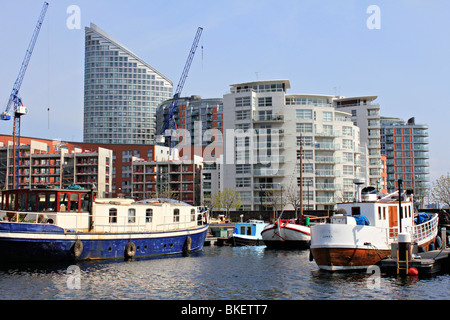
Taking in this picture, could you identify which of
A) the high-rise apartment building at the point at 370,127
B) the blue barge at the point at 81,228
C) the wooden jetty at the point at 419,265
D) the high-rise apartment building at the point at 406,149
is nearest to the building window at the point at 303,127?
the high-rise apartment building at the point at 370,127

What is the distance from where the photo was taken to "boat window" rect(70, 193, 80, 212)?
38125 mm

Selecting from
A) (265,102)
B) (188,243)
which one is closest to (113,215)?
(188,243)

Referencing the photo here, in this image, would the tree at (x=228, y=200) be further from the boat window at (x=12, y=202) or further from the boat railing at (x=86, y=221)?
the boat window at (x=12, y=202)

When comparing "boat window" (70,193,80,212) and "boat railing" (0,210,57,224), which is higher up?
"boat window" (70,193,80,212)

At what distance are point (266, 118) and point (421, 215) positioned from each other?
61.2 m

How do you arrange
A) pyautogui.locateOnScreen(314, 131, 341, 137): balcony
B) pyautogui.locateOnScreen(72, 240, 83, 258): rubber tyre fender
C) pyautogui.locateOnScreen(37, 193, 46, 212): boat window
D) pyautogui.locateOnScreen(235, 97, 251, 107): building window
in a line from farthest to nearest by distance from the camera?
pyautogui.locateOnScreen(235, 97, 251, 107): building window → pyautogui.locateOnScreen(314, 131, 341, 137): balcony → pyautogui.locateOnScreen(37, 193, 46, 212): boat window → pyautogui.locateOnScreen(72, 240, 83, 258): rubber tyre fender

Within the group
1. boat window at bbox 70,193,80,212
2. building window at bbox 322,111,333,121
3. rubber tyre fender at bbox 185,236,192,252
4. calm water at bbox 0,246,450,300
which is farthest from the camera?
building window at bbox 322,111,333,121

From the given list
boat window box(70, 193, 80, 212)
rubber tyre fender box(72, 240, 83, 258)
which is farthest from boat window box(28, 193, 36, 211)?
rubber tyre fender box(72, 240, 83, 258)

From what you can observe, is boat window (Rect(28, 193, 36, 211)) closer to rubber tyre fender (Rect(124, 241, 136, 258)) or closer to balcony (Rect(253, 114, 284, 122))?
rubber tyre fender (Rect(124, 241, 136, 258))

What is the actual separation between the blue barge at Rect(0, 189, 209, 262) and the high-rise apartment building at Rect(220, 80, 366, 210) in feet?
187

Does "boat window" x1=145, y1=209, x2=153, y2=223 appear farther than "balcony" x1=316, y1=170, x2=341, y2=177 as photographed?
No

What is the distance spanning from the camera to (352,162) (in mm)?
108375

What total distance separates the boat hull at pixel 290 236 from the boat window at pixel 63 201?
76.3ft
